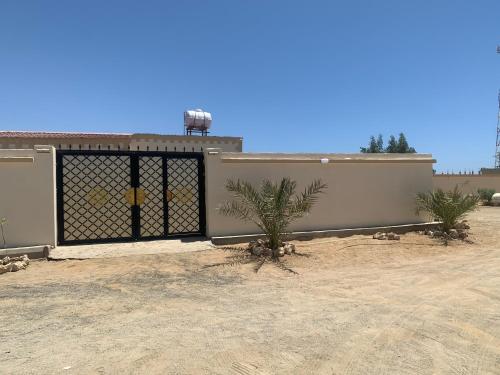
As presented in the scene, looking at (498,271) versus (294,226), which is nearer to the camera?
(498,271)

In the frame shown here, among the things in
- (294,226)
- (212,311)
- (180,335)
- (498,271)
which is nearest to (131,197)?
(294,226)

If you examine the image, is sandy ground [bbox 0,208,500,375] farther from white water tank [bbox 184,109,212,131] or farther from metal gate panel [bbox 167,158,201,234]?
→ white water tank [bbox 184,109,212,131]

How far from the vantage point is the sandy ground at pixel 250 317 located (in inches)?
141

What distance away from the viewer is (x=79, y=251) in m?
8.42

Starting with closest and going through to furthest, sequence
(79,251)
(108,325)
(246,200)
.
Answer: (108,325), (79,251), (246,200)

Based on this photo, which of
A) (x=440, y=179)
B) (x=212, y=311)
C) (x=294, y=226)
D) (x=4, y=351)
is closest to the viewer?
(x=4, y=351)

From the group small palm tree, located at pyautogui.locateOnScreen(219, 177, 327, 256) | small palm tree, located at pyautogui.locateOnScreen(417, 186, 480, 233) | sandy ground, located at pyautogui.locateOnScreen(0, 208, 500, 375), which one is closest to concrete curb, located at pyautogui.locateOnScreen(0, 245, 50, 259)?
sandy ground, located at pyautogui.locateOnScreen(0, 208, 500, 375)

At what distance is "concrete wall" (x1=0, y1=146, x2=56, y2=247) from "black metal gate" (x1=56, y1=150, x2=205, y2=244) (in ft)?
1.20

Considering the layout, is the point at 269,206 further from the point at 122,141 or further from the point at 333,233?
the point at 122,141

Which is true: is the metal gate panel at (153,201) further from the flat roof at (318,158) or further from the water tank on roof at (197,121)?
the water tank on roof at (197,121)

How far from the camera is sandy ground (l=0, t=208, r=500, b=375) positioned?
3592 millimetres

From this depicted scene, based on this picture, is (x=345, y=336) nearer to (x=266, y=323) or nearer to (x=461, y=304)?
(x=266, y=323)

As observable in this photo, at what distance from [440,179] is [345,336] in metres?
27.8

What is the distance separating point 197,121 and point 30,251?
1215cm
